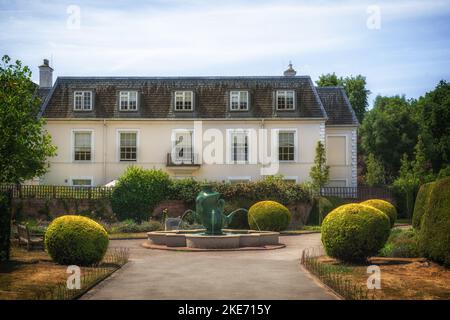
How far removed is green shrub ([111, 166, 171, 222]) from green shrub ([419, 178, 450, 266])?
66.1 feet

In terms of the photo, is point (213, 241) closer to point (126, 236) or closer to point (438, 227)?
point (126, 236)

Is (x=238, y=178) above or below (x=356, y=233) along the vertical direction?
above

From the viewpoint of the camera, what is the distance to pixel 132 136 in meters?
41.9

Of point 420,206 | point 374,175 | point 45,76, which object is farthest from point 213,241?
point 45,76

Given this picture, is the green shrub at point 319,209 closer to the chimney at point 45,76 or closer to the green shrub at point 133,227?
the green shrub at point 133,227

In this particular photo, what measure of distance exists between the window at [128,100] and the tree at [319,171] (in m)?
13.6

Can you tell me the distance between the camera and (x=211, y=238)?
858 inches

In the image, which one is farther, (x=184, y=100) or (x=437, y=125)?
(x=437, y=125)

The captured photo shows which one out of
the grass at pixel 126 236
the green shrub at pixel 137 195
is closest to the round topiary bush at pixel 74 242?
the grass at pixel 126 236

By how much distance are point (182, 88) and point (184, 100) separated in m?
0.93
